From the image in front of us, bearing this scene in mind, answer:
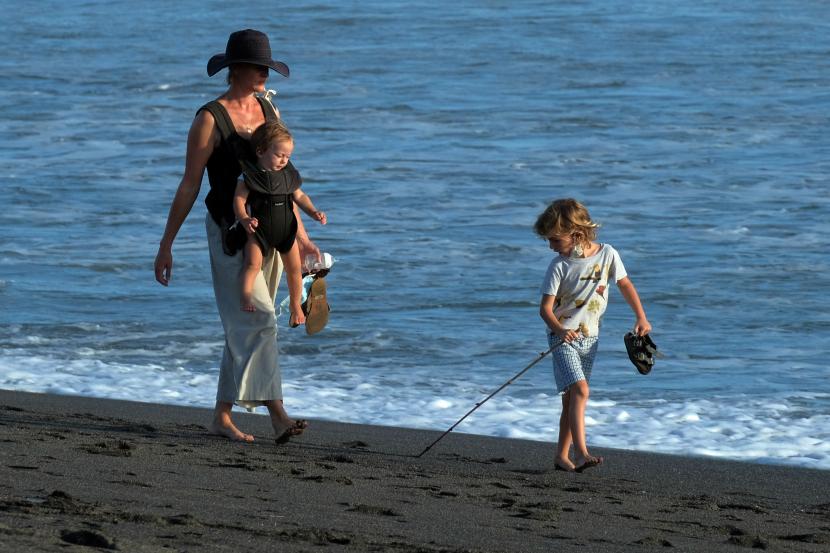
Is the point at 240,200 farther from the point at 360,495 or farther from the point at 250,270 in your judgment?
the point at 360,495

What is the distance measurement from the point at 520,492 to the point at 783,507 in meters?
1.00

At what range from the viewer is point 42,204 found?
15555mm

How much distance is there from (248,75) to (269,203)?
520 mm

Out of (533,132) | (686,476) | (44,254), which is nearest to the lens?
(686,476)

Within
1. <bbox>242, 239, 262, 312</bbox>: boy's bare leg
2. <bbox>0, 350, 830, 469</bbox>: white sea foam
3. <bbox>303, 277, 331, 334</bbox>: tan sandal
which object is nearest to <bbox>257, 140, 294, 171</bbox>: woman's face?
<bbox>242, 239, 262, 312</bbox>: boy's bare leg

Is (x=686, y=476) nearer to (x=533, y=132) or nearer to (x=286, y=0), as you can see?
(x=533, y=132)

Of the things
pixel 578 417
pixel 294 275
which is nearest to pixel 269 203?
pixel 294 275

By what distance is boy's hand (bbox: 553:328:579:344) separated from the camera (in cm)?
547

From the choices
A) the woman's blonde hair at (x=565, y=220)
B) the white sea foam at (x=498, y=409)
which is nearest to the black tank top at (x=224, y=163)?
the woman's blonde hair at (x=565, y=220)

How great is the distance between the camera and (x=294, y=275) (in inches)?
221

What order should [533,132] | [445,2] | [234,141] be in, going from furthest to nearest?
[445,2]
[533,132]
[234,141]

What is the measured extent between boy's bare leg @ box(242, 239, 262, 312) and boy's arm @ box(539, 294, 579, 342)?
113cm

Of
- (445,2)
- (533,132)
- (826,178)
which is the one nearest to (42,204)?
(533,132)

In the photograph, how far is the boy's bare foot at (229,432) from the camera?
583 centimetres
